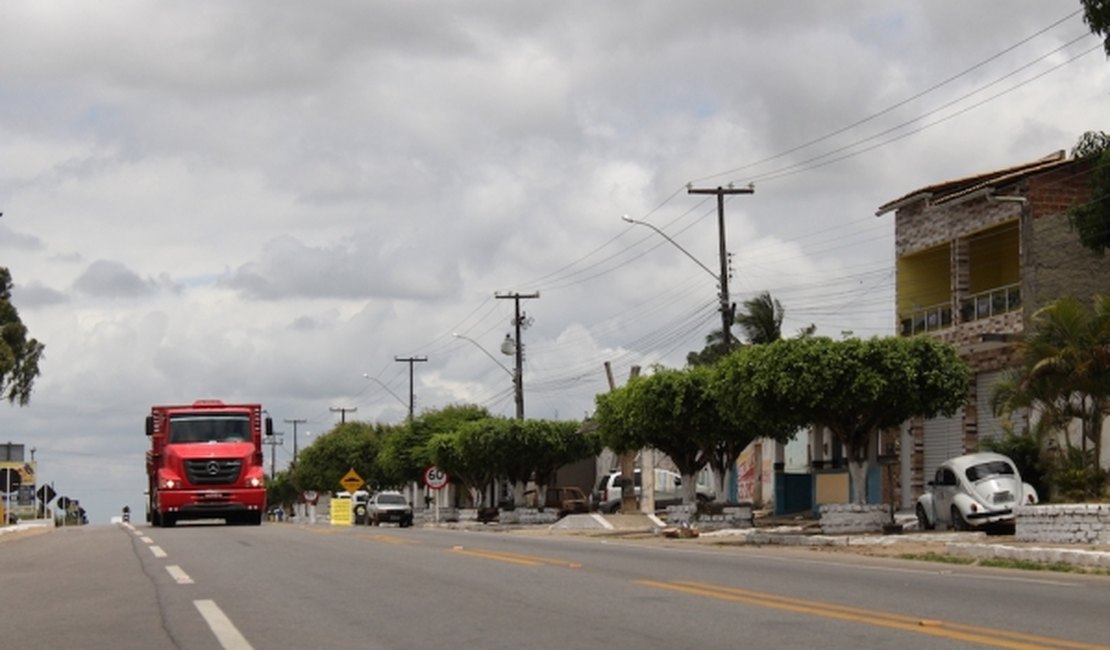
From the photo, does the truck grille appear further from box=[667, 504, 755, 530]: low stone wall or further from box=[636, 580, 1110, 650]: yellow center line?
box=[636, 580, 1110, 650]: yellow center line

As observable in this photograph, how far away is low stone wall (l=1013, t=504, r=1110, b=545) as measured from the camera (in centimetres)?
2703

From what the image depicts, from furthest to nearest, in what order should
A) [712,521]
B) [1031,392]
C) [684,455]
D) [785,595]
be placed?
[684,455], [712,521], [1031,392], [785,595]

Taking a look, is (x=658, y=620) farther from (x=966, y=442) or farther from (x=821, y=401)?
(x=966, y=442)

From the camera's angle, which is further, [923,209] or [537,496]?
[537,496]

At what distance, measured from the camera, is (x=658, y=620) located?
42.1 feet

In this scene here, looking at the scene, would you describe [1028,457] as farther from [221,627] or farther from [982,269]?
[221,627]

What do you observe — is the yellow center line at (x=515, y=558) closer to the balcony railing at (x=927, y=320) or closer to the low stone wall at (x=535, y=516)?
the balcony railing at (x=927, y=320)

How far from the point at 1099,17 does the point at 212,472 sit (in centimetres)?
2361

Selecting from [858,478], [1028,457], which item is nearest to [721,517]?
[858,478]

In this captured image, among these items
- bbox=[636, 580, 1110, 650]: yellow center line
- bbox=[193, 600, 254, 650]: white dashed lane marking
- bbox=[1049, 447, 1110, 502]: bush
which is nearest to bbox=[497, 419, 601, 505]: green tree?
bbox=[1049, 447, 1110, 502]: bush

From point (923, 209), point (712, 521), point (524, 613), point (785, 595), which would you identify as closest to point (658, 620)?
point (524, 613)

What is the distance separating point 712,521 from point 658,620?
1180 inches

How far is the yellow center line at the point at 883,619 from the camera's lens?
443 inches

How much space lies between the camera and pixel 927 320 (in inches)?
1777
